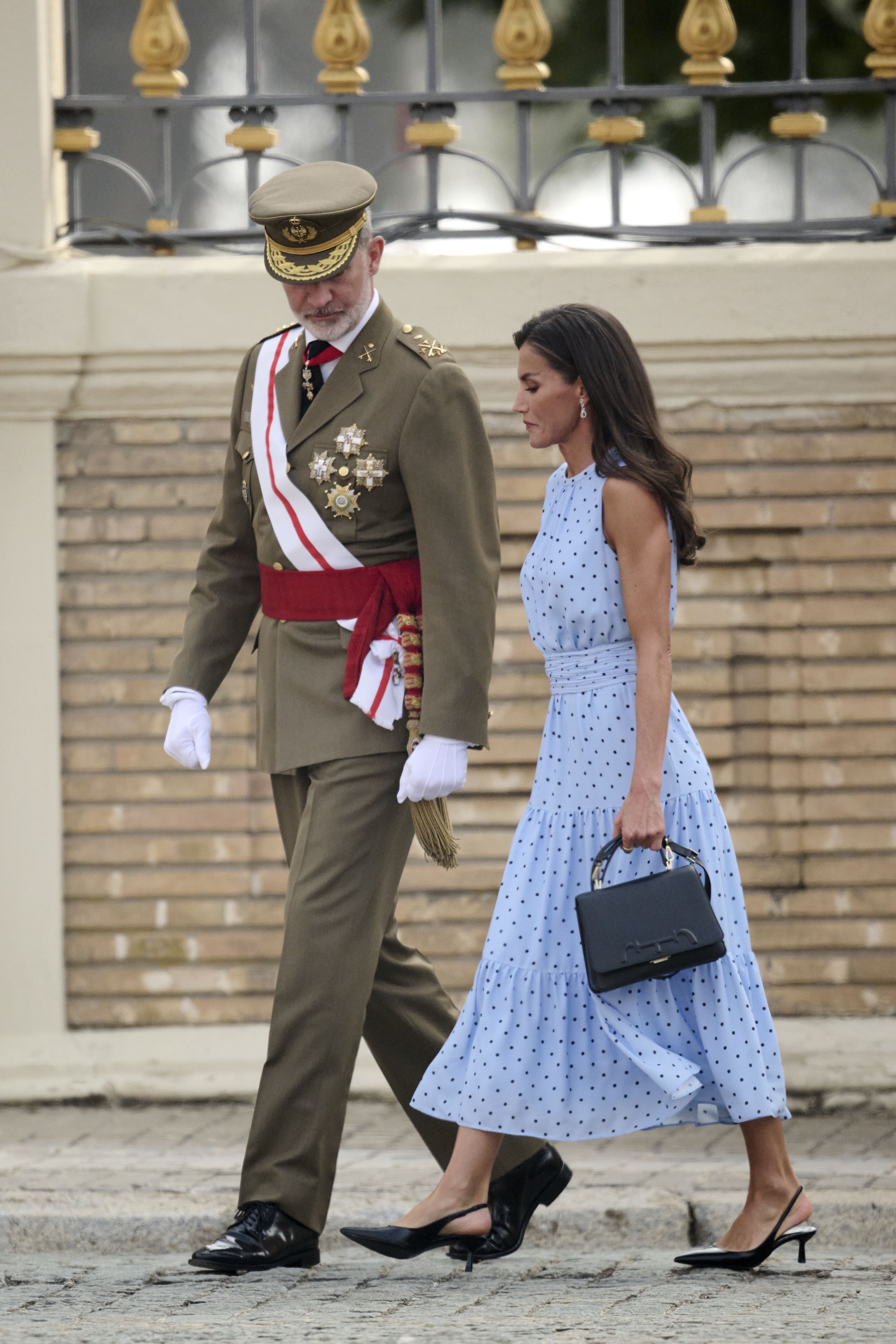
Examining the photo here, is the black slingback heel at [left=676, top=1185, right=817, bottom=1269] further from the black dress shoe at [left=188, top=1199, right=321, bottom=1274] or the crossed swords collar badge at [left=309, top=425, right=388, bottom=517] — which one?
the crossed swords collar badge at [left=309, top=425, right=388, bottom=517]

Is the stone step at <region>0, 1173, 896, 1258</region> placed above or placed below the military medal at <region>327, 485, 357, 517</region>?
below

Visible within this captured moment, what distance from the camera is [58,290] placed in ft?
16.8

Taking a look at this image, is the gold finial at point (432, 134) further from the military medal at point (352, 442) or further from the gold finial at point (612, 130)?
the military medal at point (352, 442)

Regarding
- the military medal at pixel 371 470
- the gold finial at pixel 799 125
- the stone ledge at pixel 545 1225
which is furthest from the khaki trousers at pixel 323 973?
the gold finial at pixel 799 125

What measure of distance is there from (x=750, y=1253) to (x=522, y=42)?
3324 mm

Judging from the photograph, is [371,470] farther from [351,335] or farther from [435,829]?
[435,829]

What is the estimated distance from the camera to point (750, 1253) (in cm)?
345

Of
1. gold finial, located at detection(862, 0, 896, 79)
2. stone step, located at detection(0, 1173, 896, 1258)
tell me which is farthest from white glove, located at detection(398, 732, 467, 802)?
gold finial, located at detection(862, 0, 896, 79)

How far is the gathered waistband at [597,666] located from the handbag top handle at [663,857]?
0.30 meters

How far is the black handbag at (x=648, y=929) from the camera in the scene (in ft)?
10.8

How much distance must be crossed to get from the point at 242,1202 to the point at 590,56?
7657mm

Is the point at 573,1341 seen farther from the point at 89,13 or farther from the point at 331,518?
the point at 89,13

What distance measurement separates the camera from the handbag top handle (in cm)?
342

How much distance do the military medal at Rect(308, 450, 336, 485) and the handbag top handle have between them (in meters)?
0.86
